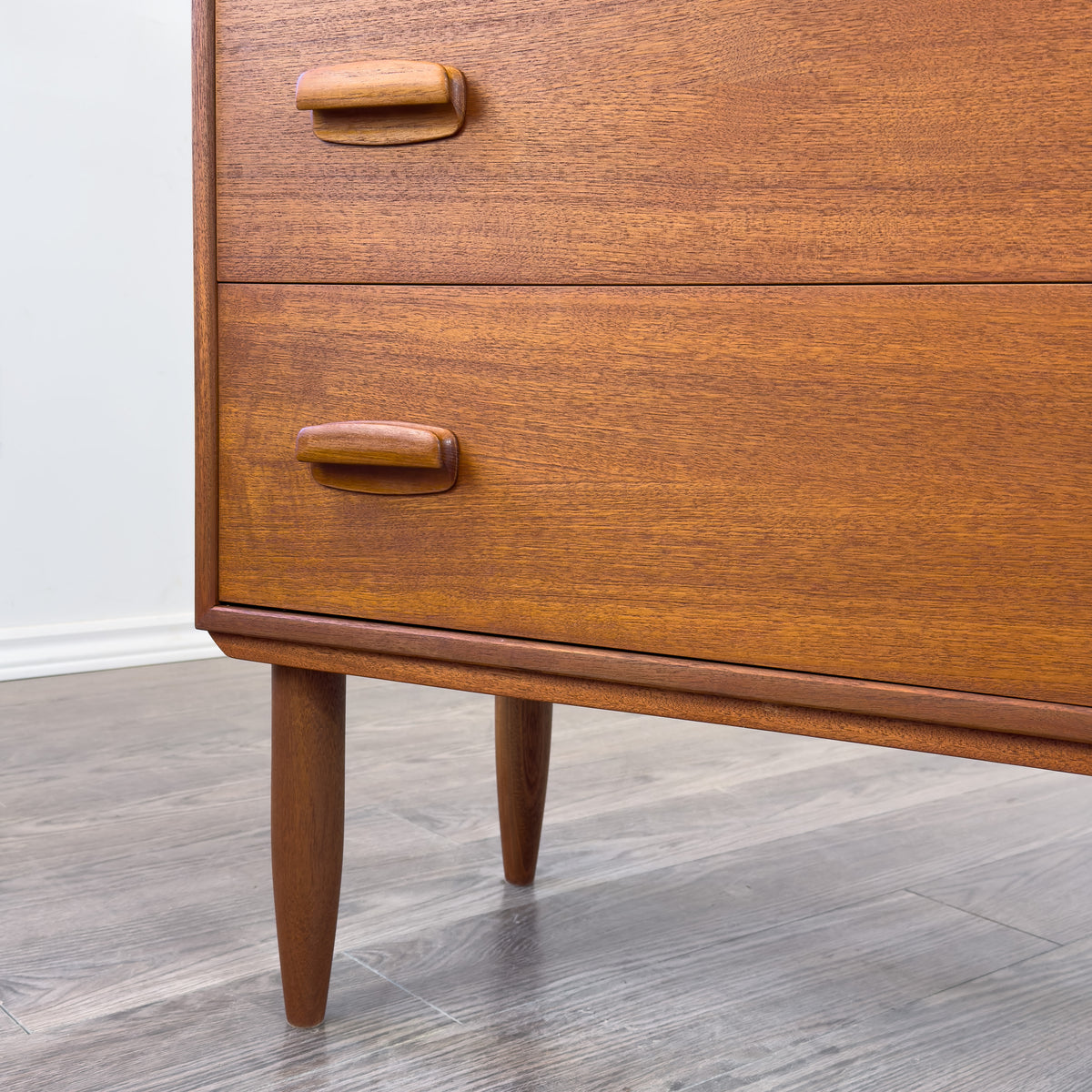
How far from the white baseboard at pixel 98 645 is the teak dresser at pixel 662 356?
3.77 feet

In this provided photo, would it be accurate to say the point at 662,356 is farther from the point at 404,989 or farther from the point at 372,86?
the point at 404,989

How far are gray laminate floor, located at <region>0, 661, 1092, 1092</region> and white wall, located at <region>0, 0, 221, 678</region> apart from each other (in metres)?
0.36

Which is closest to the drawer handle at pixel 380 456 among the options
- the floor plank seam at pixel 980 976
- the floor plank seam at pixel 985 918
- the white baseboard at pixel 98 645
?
the floor plank seam at pixel 980 976

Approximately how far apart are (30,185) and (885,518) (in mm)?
1546

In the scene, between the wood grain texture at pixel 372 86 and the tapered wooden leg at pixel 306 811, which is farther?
the tapered wooden leg at pixel 306 811

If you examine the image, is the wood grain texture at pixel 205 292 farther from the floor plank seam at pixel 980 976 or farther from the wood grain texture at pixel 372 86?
the floor plank seam at pixel 980 976

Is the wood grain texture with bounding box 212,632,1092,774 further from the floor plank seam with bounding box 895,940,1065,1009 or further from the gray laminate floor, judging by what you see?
the floor plank seam with bounding box 895,940,1065,1009

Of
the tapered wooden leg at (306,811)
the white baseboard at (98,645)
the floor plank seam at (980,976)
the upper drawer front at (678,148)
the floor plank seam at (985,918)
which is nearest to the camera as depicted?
the upper drawer front at (678,148)

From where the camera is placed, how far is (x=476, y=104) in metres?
0.57

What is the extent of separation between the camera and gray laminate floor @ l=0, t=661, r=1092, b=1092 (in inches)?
28.3

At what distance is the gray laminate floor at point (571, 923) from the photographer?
0.72m

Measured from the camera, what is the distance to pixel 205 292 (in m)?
0.65

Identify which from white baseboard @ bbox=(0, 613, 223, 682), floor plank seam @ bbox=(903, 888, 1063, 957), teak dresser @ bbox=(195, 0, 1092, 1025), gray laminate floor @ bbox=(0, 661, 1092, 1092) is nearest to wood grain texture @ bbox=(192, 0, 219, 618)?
teak dresser @ bbox=(195, 0, 1092, 1025)

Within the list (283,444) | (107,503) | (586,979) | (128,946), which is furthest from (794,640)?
(107,503)
